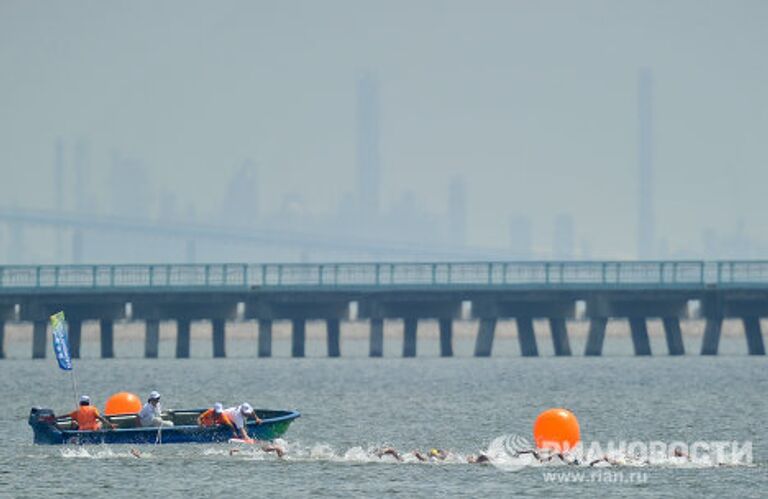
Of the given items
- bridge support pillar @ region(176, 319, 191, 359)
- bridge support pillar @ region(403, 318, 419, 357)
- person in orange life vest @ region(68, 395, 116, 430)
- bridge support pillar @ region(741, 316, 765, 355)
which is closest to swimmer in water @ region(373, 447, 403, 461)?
person in orange life vest @ region(68, 395, 116, 430)

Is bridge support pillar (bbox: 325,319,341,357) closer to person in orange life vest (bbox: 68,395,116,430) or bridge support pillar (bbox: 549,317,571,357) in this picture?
bridge support pillar (bbox: 549,317,571,357)

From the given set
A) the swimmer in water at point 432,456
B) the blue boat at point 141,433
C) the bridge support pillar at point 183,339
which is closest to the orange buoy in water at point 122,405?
the blue boat at point 141,433

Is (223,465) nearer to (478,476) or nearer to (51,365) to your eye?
(478,476)

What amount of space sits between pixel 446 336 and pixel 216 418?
8472 centimetres

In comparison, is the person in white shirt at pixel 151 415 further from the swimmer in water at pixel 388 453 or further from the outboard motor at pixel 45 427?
the swimmer in water at pixel 388 453

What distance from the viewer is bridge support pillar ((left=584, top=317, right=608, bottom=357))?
499 feet

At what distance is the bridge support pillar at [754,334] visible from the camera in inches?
6058

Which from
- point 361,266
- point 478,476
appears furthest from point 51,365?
point 478,476

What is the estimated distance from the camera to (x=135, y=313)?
15325 centimetres

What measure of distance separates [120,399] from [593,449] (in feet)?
54.7

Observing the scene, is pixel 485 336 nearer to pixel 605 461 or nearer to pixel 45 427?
pixel 45 427

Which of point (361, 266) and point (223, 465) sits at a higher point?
point (361, 266)

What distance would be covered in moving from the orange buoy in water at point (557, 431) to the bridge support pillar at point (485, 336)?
81.8 m

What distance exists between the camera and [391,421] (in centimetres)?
9194
